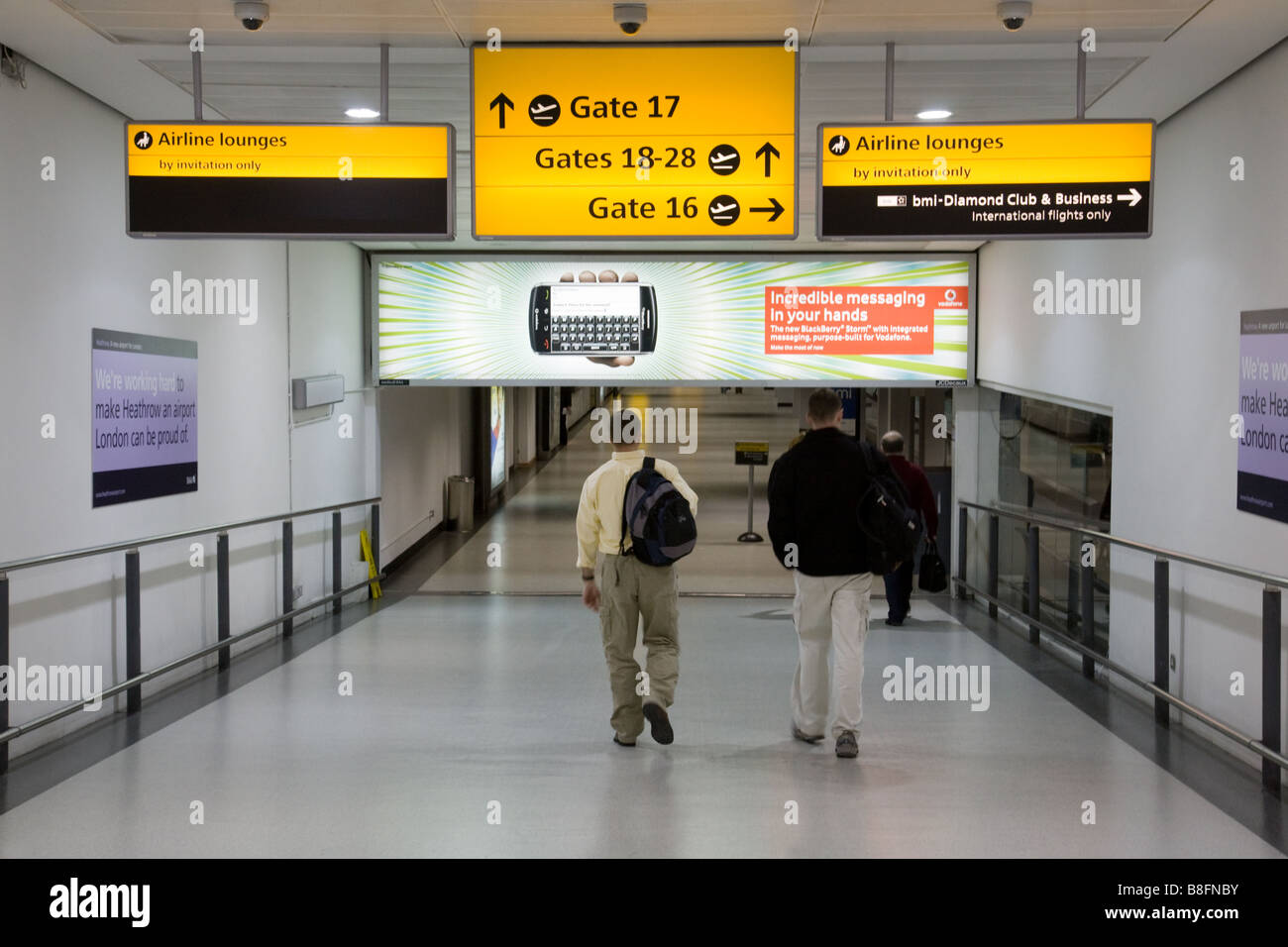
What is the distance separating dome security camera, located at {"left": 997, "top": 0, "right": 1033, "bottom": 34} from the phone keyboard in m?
6.80

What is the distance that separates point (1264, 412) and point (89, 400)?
17.9 feet

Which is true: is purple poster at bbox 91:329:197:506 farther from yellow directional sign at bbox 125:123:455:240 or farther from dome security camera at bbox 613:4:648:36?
dome security camera at bbox 613:4:648:36

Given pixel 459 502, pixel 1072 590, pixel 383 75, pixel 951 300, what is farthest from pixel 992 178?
pixel 459 502

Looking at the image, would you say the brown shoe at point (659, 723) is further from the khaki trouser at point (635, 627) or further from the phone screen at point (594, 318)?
the phone screen at point (594, 318)

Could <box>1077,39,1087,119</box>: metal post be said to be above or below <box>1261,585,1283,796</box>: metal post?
above

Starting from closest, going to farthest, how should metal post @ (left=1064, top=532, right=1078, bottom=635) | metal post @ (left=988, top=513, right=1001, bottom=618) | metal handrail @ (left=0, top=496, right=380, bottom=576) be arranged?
metal handrail @ (left=0, top=496, right=380, bottom=576), metal post @ (left=1064, top=532, right=1078, bottom=635), metal post @ (left=988, top=513, right=1001, bottom=618)

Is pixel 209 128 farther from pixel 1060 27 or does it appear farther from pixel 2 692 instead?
pixel 1060 27

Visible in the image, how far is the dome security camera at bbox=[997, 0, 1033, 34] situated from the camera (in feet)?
16.1

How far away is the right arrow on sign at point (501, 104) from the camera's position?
5.16 meters

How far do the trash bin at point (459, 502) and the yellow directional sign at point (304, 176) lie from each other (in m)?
11.2

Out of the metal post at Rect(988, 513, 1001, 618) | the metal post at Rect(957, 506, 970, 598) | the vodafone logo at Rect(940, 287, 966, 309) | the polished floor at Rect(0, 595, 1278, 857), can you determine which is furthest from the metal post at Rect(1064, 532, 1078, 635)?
the vodafone logo at Rect(940, 287, 966, 309)

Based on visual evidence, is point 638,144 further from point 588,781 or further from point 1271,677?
point 1271,677

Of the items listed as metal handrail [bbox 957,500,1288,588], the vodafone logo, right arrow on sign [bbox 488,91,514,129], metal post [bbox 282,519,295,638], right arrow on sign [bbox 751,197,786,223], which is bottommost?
metal post [bbox 282,519,295,638]

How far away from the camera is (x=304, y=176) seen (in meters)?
5.09
